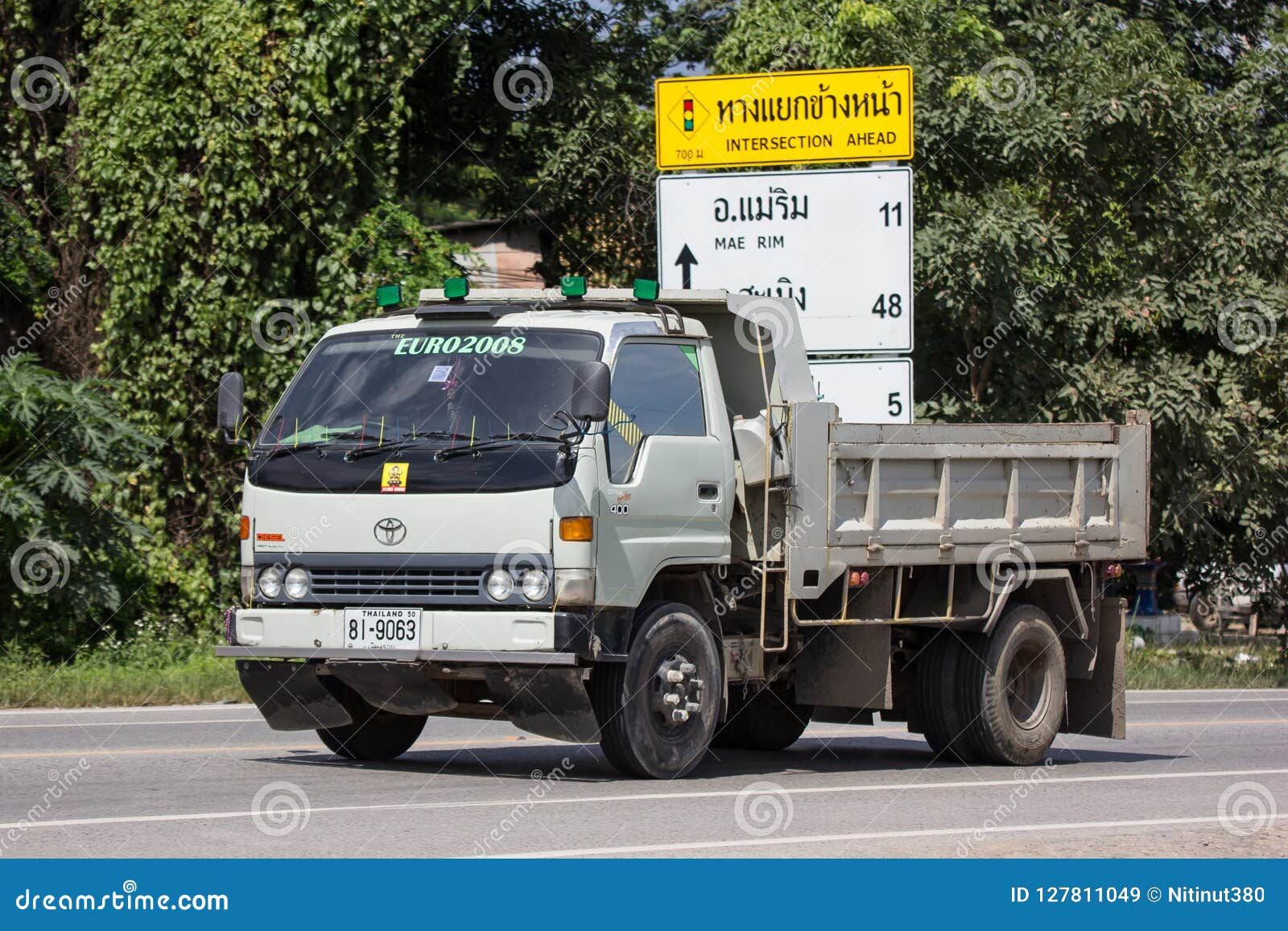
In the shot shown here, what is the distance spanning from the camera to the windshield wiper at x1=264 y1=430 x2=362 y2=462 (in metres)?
9.80

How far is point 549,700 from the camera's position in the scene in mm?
9227

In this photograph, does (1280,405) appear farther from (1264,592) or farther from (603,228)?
(603,228)

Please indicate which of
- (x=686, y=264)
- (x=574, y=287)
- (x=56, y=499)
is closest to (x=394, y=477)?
(x=574, y=287)

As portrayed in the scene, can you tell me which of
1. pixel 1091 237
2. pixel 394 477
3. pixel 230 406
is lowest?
pixel 394 477

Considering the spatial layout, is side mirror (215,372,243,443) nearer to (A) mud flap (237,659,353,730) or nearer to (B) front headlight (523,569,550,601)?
(A) mud flap (237,659,353,730)

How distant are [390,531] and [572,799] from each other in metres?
1.63

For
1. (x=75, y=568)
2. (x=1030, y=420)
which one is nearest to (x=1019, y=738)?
(x=75, y=568)

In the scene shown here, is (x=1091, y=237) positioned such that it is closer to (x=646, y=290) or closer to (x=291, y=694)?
(x=646, y=290)

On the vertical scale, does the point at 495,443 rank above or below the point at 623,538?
above

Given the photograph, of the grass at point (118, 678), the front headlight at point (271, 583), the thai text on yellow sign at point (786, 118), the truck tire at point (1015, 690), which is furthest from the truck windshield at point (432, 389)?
the thai text on yellow sign at point (786, 118)

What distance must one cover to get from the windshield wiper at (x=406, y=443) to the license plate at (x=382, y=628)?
0.79 metres

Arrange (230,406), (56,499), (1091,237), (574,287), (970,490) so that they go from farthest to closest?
(1091,237) → (56,499) → (970,490) → (574,287) → (230,406)

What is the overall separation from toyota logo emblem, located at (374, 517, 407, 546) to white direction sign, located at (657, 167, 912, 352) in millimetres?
6467

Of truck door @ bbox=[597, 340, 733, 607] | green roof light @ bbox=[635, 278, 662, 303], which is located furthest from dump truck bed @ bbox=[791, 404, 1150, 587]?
green roof light @ bbox=[635, 278, 662, 303]
